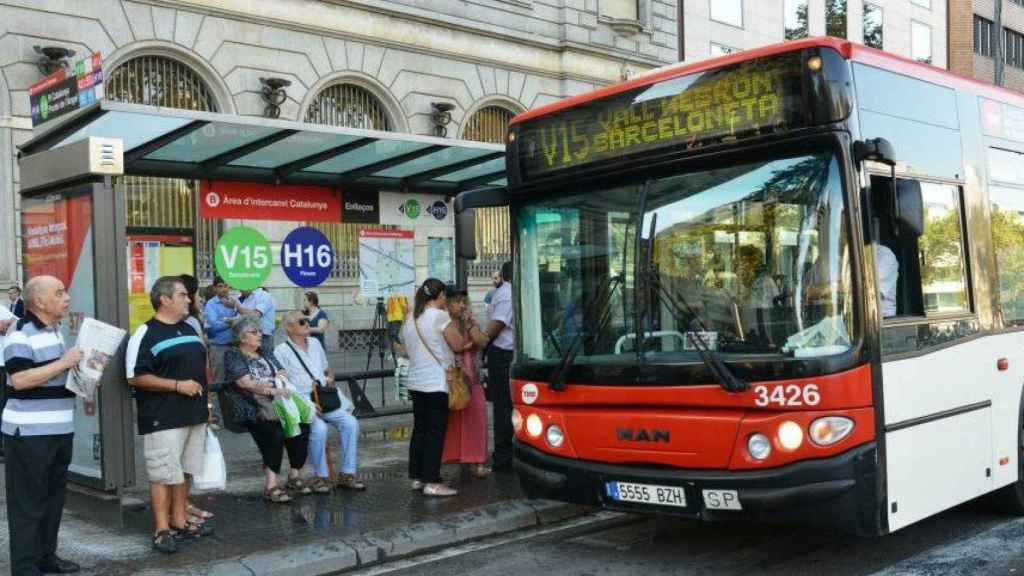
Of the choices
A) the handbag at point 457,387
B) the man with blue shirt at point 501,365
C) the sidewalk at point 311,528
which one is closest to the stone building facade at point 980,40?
the man with blue shirt at point 501,365

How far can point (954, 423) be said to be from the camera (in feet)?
20.5

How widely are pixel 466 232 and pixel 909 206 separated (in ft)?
8.81

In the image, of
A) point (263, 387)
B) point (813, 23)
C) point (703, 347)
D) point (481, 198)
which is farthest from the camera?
point (813, 23)

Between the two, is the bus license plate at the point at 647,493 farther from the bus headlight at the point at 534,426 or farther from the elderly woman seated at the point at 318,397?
the elderly woman seated at the point at 318,397

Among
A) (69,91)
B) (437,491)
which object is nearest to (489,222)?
(69,91)

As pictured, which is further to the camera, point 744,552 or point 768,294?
point 744,552

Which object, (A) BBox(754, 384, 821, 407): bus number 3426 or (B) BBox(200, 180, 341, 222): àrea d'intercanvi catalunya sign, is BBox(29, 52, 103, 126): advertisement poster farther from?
(A) BBox(754, 384, 821, 407): bus number 3426

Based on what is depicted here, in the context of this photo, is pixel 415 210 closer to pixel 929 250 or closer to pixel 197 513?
pixel 197 513

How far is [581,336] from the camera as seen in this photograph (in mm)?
6363

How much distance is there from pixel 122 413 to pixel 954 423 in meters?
5.15

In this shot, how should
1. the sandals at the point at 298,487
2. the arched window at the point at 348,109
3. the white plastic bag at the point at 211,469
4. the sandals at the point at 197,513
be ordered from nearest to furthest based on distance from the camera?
the white plastic bag at the point at 211,469 < the sandals at the point at 197,513 < the sandals at the point at 298,487 < the arched window at the point at 348,109

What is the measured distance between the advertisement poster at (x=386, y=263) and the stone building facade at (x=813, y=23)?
15.1 m

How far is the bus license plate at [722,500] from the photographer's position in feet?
18.5

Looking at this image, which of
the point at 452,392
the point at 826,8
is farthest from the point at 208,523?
the point at 826,8
